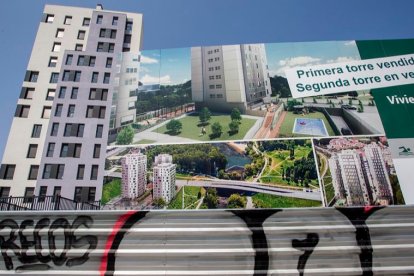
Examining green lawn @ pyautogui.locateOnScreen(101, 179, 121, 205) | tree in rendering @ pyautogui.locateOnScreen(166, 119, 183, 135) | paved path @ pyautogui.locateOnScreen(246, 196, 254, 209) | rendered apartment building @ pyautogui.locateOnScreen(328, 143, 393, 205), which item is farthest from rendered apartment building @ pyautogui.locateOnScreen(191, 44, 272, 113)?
green lawn @ pyautogui.locateOnScreen(101, 179, 121, 205)

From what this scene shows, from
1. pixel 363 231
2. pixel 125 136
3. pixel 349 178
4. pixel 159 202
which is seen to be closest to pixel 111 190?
pixel 159 202

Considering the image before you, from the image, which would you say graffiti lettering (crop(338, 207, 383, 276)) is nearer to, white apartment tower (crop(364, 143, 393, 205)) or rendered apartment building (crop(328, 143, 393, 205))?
rendered apartment building (crop(328, 143, 393, 205))

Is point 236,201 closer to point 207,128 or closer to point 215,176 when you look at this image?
point 215,176

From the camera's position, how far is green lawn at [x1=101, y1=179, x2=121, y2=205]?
112ft

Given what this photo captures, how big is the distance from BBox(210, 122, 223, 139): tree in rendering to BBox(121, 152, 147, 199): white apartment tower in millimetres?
7748

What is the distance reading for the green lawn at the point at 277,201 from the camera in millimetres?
30109

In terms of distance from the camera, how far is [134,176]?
33938 millimetres

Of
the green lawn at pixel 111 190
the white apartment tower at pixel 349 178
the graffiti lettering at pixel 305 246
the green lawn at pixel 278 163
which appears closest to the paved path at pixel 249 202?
the green lawn at pixel 278 163

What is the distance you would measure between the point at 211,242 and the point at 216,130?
31075 mm

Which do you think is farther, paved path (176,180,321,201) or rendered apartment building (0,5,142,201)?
rendered apartment building (0,5,142,201)

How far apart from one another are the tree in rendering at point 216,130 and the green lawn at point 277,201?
789 centimetres

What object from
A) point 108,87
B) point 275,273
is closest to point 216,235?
point 275,273

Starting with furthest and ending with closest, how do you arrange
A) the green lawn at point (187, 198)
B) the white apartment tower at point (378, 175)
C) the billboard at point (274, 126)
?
the green lawn at point (187, 198), the billboard at point (274, 126), the white apartment tower at point (378, 175)

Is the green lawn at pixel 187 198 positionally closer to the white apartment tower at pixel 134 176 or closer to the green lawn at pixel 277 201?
the white apartment tower at pixel 134 176
